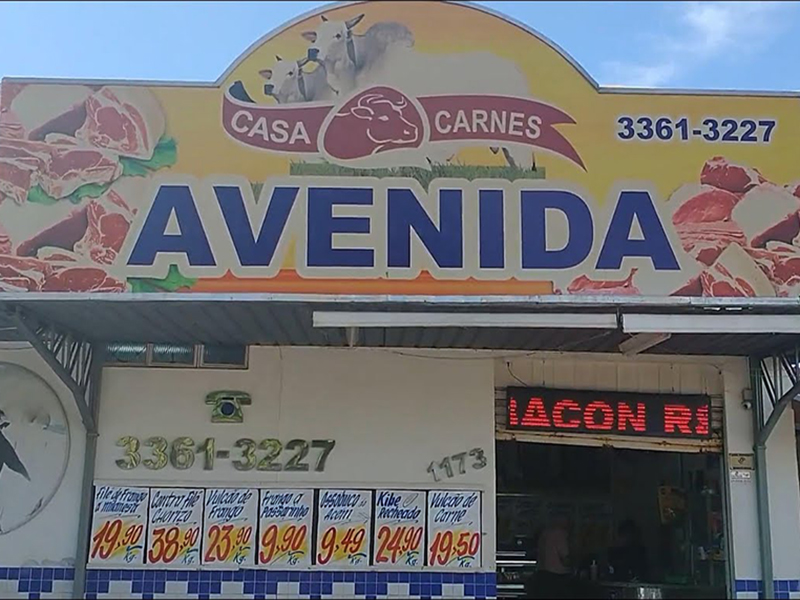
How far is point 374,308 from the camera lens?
8.46m

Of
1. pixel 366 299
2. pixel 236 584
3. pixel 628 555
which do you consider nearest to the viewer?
pixel 366 299

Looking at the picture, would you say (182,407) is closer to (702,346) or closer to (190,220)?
(190,220)

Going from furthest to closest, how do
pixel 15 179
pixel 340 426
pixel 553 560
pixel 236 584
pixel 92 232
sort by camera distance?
1. pixel 553 560
2. pixel 340 426
3. pixel 236 584
4. pixel 15 179
5. pixel 92 232

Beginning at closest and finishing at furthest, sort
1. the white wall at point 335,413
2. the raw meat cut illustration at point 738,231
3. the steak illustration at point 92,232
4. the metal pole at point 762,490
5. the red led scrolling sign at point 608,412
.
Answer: the steak illustration at point 92,232 < the raw meat cut illustration at point 738,231 < the white wall at point 335,413 < the metal pole at point 762,490 < the red led scrolling sign at point 608,412

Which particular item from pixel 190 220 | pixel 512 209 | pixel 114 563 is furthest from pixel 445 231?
pixel 114 563

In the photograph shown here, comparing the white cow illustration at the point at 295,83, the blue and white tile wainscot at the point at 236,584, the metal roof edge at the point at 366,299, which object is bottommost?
the blue and white tile wainscot at the point at 236,584

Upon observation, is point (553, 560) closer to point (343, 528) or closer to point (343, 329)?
point (343, 528)

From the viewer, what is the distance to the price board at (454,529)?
10047 mm

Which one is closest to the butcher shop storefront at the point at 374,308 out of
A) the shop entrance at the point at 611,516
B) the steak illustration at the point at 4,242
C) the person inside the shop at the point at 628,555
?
the steak illustration at the point at 4,242

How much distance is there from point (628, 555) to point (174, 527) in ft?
18.8

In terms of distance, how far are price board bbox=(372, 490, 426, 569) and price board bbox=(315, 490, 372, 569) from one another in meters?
0.11

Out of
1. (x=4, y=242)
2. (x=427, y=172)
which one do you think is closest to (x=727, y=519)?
(x=427, y=172)

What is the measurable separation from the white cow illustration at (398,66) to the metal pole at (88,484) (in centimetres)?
379

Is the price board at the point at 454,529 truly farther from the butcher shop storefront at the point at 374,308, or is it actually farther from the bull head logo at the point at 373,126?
the bull head logo at the point at 373,126
